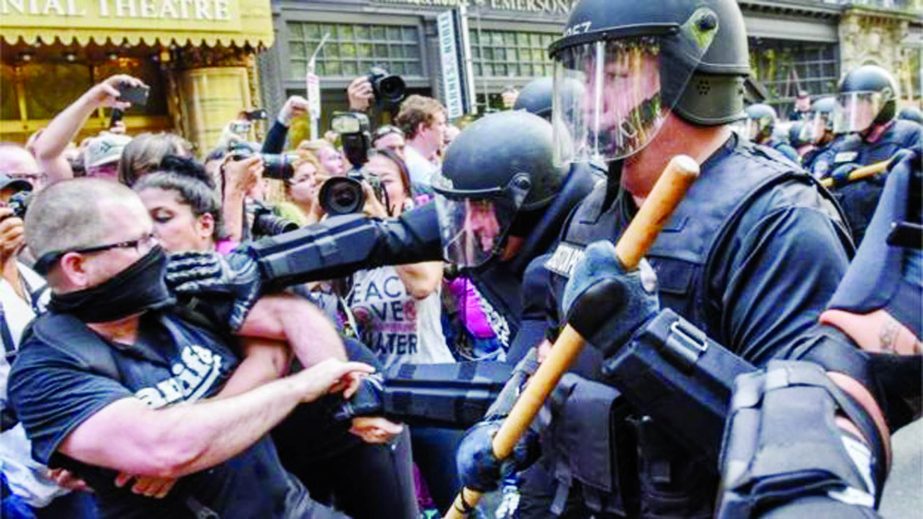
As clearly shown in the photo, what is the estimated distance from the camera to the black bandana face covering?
2088mm

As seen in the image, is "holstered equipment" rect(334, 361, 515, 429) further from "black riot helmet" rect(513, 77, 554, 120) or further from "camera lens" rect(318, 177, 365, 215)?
"black riot helmet" rect(513, 77, 554, 120)

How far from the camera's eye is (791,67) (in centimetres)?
2336

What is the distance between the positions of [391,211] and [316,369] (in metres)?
1.79

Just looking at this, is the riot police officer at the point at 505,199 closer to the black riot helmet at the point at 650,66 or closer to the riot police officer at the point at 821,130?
the black riot helmet at the point at 650,66

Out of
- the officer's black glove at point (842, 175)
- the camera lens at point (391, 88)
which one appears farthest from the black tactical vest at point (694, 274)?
the officer's black glove at point (842, 175)

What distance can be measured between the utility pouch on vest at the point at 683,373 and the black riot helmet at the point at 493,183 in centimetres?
99

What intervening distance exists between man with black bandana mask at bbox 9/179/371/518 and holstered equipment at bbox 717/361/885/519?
128 centimetres

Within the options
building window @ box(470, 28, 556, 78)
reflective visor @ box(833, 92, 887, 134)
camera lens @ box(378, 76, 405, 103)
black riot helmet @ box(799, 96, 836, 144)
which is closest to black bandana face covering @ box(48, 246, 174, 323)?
camera lens @ box(378, 76, 405, 103)

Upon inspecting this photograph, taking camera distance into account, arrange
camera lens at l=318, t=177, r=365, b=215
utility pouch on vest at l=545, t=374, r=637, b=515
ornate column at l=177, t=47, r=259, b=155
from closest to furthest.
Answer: utility pouch on vest at l=545, t=374, r=637, b=515 → camera lens at l=318, t=177, r=365, b=215 → ornate column at l=177, t=47, r=259, b=155

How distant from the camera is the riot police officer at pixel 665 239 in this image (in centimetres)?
149

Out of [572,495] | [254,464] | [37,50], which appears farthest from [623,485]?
[37,50]

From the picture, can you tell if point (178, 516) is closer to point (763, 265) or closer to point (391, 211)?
point (763, 265)

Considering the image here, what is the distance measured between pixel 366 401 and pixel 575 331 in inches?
35.7

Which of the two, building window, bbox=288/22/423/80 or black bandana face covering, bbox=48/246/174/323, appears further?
building window, bbox=288/22/423/80
